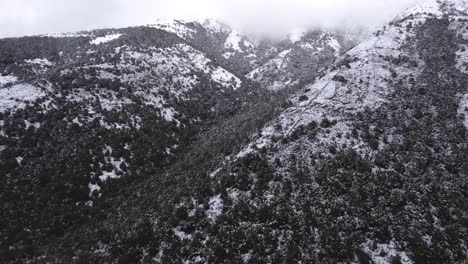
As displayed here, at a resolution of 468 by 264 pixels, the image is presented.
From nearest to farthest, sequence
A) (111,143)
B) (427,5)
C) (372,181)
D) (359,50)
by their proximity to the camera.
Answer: (372,181) < (111,143) < (359,50) < (427,5)

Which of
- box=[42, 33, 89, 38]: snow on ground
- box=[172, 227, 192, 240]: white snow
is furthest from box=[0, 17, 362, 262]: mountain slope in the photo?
box=[42, 33, 89, 38]: snow on ground

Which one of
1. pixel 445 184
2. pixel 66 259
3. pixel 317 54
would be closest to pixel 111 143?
pixel 66 259

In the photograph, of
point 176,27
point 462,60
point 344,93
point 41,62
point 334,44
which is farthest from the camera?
point 334,44

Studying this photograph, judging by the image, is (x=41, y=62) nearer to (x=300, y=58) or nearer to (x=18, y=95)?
(x=18, y=95)

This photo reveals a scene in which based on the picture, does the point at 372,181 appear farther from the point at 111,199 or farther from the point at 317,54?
the point at 317,54

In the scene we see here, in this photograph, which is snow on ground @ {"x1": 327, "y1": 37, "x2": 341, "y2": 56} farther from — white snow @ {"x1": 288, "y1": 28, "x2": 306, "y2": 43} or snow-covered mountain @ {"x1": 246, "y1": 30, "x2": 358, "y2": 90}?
white snow @ {"x1": 288, "y1": 28, "x2": 306, "y2": 43}

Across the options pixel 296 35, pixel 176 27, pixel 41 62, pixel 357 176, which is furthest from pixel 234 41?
→ pixel 357 176
